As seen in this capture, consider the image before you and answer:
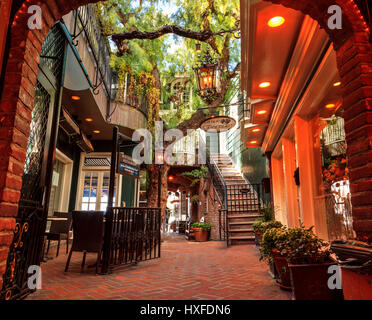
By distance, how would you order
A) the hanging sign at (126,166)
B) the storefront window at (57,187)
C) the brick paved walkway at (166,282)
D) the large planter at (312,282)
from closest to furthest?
the large planter at (312,282)
the brick paved walkway at (166,282)
the hanging sign at (126,166)
the storefront window at (57,187)

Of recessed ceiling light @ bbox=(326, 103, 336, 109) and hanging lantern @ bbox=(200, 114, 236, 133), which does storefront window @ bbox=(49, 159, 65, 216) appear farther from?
recessed ceiling light @ bbox=(326, 103, 336, 109)

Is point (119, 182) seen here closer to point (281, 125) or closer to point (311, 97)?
point (281, 125)

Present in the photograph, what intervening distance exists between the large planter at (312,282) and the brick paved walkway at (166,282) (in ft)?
1.46

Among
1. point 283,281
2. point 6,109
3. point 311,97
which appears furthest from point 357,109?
point 6,109

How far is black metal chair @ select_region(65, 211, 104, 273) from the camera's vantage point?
13.3 ft

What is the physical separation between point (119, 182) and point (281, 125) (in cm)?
634

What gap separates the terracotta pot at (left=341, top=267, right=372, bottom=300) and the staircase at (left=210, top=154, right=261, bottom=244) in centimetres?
584

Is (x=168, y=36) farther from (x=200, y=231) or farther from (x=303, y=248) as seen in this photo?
(x=303, y=248)

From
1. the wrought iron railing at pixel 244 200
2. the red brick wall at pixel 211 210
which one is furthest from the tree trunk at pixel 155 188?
the red brick wall at pixel 211 210

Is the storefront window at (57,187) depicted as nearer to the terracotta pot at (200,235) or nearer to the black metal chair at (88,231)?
the terracotta pot at (200,235)

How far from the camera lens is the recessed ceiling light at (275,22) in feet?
8.90

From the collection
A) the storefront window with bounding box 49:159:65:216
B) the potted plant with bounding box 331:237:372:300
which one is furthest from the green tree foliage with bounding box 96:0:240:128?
the potted plant with bounding box 331:237:372:300

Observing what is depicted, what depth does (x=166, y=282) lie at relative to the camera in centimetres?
340

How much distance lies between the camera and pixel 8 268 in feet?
8.28
